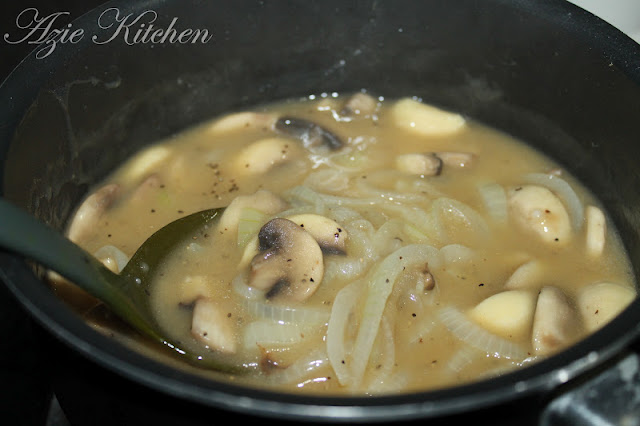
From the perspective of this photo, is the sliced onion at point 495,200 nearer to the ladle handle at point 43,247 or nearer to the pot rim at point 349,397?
→ the pot rim at point 349,397

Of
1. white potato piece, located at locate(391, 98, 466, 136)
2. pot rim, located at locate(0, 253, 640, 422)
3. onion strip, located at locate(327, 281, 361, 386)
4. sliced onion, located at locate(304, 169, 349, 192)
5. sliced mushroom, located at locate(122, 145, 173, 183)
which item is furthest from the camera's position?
white potato piece, located at locate(391, 98, 466, 136)

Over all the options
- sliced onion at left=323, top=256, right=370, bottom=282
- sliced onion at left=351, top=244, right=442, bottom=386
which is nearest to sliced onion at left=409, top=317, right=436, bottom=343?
sliced onion at left=351, top=244, right=442, bottom=386

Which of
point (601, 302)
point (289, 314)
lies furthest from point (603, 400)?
point (289, 314)

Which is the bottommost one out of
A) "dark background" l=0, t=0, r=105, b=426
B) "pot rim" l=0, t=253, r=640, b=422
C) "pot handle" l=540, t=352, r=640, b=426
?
"dark background" l=0, t=0, r=105, b=426

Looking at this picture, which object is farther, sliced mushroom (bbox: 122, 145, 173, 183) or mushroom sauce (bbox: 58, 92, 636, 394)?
sliced mushroom (bbox: 122, 145, 173, 183)

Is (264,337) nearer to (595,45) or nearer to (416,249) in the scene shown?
(416,249)

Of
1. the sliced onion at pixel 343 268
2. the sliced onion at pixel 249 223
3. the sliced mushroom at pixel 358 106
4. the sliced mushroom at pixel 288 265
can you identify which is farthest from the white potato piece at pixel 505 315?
the sliced mushroom at pixel 358 106

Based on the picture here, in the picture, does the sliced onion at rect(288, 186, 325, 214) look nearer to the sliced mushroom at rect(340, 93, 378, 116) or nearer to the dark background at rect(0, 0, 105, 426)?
the sliced mushroom at rect(340, 93, 378, 116)
